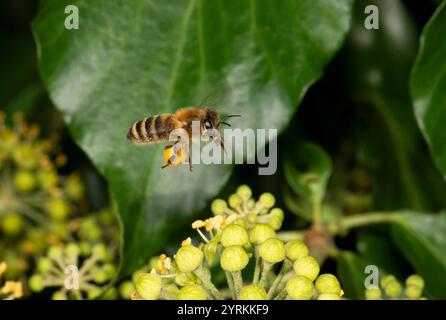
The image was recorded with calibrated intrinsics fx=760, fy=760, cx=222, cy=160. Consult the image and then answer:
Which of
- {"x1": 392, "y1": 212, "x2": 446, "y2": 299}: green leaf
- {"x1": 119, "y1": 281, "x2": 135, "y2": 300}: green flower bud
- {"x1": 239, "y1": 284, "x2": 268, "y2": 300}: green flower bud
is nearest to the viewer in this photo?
{"x1": 239, "y1": 284, "x2": 268, "y2": 300}: green flower bud

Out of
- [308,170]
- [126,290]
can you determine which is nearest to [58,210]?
[126,290]

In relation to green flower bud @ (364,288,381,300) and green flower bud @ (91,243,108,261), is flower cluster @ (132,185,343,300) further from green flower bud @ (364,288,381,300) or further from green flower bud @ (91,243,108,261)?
green flower bud @ (91,243,108,261)

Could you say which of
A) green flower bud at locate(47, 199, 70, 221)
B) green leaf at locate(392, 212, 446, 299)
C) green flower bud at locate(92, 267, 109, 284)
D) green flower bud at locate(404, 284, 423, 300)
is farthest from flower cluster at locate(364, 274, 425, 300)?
green flower bud at locate(47, 199, 70, 221)

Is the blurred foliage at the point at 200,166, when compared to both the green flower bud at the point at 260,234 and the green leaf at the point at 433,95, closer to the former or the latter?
the green leaf at the point at 433,95

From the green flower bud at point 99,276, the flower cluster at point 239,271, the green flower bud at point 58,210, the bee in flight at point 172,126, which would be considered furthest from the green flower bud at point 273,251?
the green flower bud at point 58,210

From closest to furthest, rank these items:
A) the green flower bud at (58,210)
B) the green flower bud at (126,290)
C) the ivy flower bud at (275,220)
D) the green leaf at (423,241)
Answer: the ivy flower bud at (275,220) → the green flower bud at (126,290) → the green leaf at (423,241) → the green flower bud at (58,210)
